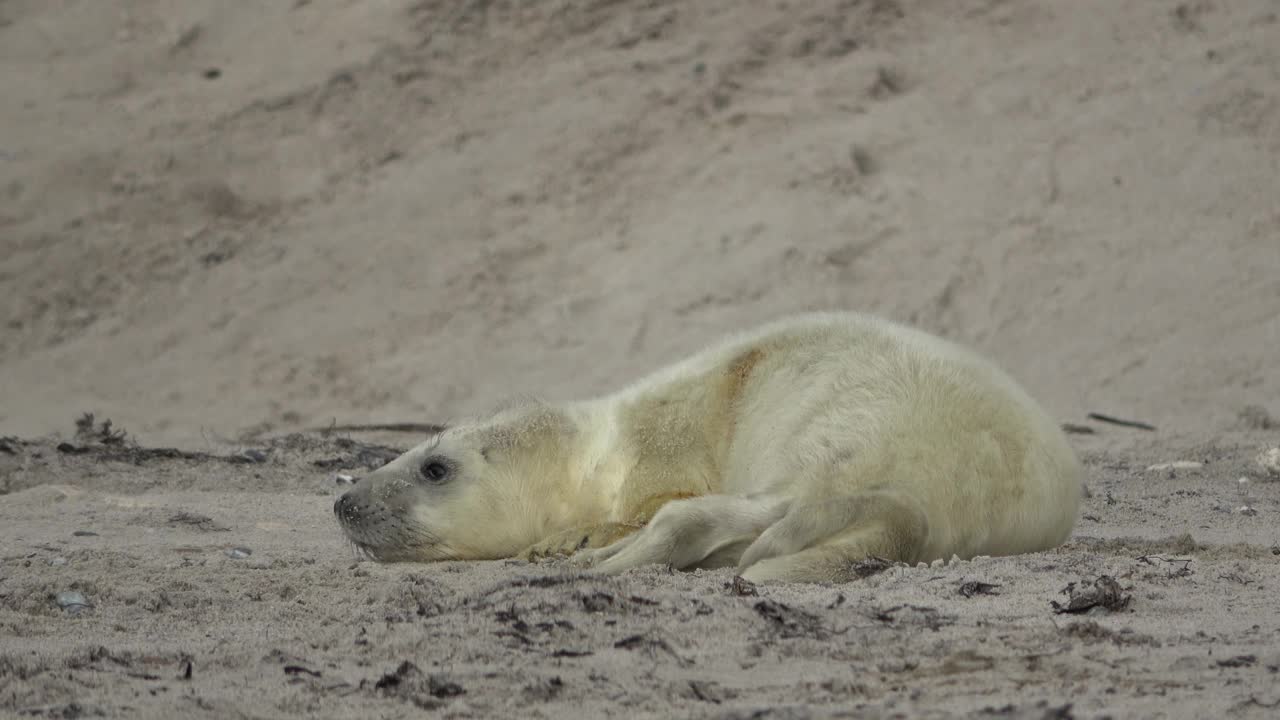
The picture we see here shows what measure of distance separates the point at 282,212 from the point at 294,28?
2.20 meters

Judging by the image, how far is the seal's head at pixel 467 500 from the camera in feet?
15.8

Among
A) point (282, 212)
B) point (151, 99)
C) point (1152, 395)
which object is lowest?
point (1152, 395)

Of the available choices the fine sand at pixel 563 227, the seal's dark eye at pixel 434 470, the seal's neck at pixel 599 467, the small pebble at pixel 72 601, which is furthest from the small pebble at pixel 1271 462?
the small pebble at pixel 72 601

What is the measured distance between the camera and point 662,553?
13.4ft

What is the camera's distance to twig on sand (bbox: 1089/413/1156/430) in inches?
322

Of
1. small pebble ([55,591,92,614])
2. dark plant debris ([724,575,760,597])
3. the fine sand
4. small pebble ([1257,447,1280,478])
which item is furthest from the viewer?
the fine sand

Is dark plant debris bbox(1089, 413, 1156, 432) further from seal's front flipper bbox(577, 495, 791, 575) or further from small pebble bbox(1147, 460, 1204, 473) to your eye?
seal's front flipper bbox(577, 495, 791, 575)

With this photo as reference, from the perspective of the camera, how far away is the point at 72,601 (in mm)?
3818

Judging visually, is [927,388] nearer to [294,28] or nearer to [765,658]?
[765,658]

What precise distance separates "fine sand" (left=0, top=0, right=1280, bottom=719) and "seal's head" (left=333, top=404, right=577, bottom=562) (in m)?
0.17

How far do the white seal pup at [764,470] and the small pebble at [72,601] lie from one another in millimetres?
1065

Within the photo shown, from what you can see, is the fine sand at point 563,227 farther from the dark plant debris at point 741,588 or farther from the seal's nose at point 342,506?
the dark plant debris at point 741,588

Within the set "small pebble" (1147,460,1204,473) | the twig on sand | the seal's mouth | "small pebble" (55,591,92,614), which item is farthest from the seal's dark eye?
the twig on sand

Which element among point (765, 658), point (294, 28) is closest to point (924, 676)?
point (765, 658)
